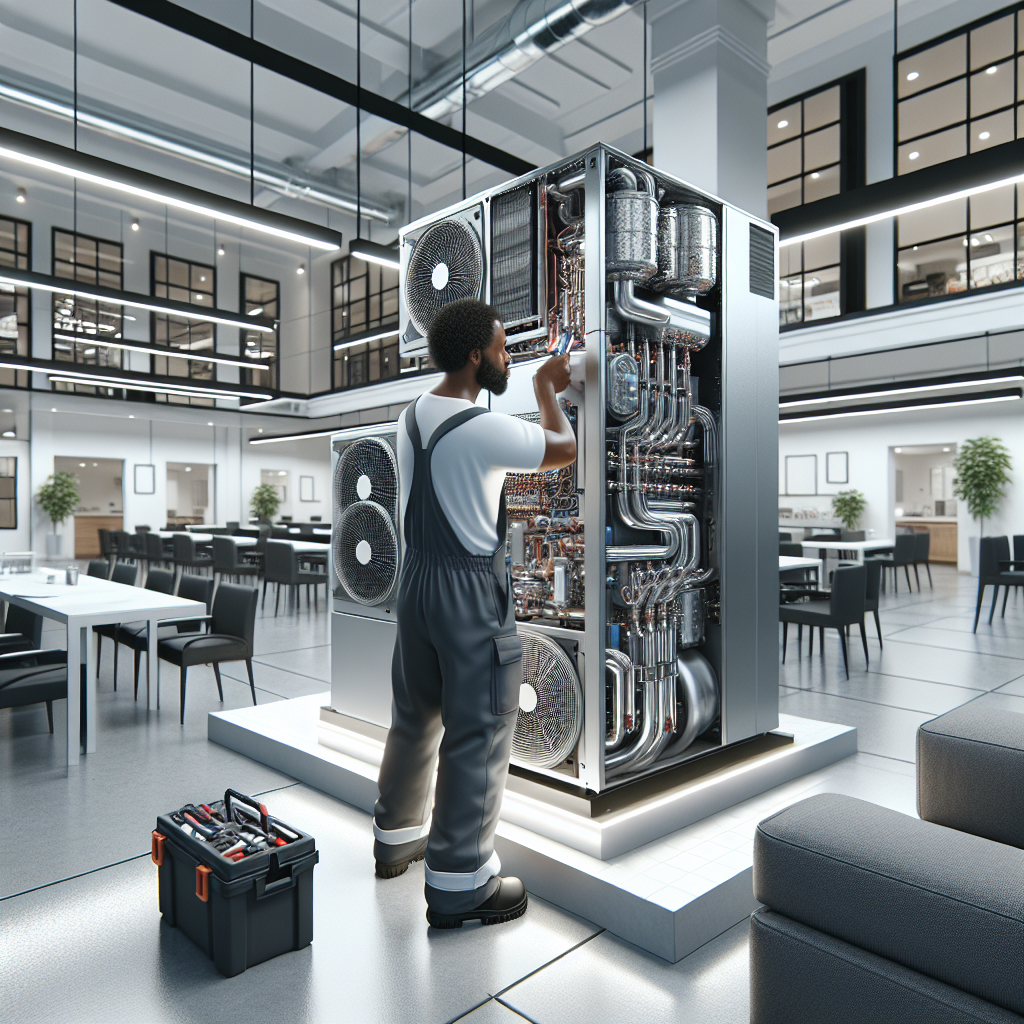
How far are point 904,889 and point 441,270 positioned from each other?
251 centimetres

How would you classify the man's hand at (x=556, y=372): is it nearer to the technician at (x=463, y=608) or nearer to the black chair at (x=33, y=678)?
the technician at (x=463, y=608)

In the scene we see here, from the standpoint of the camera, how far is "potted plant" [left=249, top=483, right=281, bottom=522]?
19.3m

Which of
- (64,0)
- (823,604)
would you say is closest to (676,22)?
(823,604)

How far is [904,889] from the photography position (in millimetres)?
1260

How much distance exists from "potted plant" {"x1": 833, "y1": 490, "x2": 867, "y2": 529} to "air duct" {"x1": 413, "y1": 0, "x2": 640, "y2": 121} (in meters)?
10.0

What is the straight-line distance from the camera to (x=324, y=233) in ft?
18.4

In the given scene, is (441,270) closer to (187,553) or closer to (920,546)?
(187,553)

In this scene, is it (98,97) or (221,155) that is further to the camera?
(221,155)

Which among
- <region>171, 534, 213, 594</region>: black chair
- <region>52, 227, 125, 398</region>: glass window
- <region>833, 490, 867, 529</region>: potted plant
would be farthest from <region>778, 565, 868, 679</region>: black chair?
<region>52, 227, 125, 398</region>: glass window

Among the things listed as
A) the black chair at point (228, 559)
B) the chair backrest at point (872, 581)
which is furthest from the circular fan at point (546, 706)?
the black chair at point (228, 559)

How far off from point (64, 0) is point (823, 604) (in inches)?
363

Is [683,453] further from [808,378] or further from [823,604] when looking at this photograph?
[808,378]

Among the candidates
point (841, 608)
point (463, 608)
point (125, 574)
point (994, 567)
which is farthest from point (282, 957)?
point (994, 567)

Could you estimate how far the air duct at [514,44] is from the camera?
5.55 m
